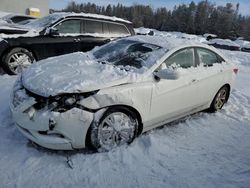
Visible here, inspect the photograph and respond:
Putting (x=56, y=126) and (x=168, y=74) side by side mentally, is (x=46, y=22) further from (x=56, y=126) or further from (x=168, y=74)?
(x=56, y=126)

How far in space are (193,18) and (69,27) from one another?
251 ft

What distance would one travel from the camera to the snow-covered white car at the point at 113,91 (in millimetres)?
3223

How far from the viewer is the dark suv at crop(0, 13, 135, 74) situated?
6328 millimetres

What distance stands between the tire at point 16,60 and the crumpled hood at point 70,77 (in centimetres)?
240

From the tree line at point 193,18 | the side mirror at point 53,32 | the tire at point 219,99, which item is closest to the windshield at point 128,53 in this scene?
the tire at point 219,99

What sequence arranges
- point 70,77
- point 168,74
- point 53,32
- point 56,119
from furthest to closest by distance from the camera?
point 53,32 < point 168,74 < point 70,77 < point 56,119

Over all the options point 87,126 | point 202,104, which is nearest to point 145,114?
point 87,126


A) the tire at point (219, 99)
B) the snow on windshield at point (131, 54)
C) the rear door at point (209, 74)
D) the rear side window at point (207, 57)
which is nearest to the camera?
the snow on windshield at point (131, 54)

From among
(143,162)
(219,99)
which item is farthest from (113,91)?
(219,99)

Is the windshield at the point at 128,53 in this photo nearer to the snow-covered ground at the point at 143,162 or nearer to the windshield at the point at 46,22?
the snow-covered ground at the point at 143,162

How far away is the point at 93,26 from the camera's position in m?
7.73

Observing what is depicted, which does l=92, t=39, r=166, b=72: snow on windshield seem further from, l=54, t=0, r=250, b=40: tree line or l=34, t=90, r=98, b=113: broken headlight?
l=54, t=0, r=250, b=40: tree line

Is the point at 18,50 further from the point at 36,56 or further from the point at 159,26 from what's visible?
the point at 159,26

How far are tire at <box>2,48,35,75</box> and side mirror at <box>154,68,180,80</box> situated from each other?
3774mm
